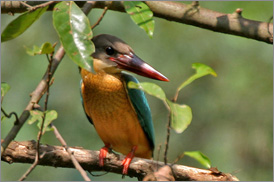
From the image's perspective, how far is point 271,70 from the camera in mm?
6164

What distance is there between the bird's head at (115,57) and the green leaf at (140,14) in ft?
3.21

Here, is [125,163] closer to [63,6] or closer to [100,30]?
[63,6]

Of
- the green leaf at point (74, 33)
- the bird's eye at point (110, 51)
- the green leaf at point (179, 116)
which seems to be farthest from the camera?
the bird's eye at point (110, 51)

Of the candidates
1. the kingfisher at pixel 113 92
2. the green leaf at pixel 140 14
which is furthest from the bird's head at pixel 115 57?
the green leaf at pixel 140 14

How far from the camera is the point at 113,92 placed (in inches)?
141

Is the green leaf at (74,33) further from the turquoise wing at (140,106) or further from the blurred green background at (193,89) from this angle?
the blurred green background at (193,89)

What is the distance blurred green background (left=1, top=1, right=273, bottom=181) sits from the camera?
6062 millimetres

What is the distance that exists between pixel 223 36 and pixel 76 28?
445 centimetres

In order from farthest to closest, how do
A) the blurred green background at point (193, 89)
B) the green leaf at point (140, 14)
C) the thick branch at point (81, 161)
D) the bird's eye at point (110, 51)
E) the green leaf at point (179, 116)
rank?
the blurred green background at point (193, 89), the bird's eye at point (110, 51), the thick branch at point (81, 161), the green leaf at point (140, 14), the green leaf at point (179, 116)

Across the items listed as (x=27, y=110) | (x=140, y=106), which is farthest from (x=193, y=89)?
(x=27, y=110)

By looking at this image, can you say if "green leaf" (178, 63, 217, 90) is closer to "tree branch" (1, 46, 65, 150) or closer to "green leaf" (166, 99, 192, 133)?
"green leaf" (166, 99, 192, 133)

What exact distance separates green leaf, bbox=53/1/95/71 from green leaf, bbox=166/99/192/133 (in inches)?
17.9

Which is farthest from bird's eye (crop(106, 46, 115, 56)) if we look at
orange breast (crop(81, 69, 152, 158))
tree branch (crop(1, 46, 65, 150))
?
tree branch (crop(1, 46, 65, 150))

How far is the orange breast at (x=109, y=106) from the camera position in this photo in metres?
3.57
